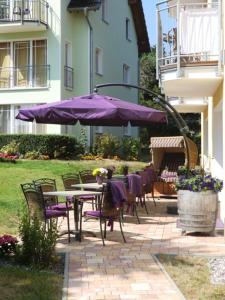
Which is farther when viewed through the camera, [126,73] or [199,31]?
[126,73]

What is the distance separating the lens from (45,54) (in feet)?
80.1

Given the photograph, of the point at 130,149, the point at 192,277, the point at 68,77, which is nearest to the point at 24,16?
the point at 68,77

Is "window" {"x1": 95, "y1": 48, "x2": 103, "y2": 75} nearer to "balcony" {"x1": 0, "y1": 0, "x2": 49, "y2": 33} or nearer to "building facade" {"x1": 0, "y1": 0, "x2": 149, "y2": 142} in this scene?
"building facade" {"x1": 0, "y1": 0, "x2": 149, "y2": 142}

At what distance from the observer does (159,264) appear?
7039 millimetres

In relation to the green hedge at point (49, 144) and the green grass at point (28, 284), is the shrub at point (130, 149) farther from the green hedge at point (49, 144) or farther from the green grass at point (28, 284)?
the green grass at point (28, 284)

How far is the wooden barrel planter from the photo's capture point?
30.0 ft

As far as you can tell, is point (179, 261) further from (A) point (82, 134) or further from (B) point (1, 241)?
(A) point (82, 134)

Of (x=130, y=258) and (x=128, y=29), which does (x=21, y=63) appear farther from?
(x=130, y=258)

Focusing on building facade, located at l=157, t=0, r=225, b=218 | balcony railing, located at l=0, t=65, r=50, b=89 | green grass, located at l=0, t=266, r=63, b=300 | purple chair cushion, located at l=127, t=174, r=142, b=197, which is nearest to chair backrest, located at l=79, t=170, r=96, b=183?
purple chair cushion, located at l=127, t=174, r=142, b=197

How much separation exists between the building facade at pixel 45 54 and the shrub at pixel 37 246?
1660 centimetres

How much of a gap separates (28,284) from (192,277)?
6.49 feet

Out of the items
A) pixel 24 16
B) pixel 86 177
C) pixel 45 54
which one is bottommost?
pixel 86 177

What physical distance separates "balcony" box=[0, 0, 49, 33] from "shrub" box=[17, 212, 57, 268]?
58.1 ft

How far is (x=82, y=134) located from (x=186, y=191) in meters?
15.3
